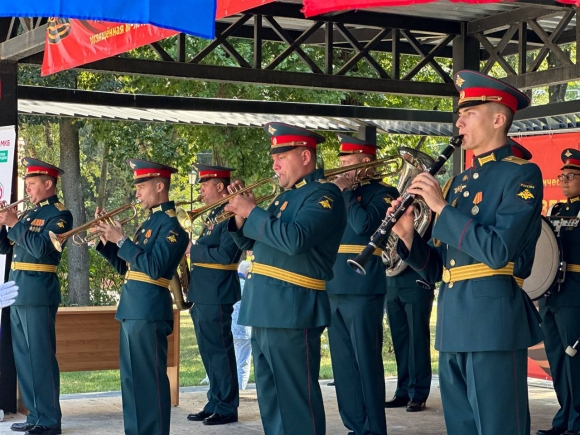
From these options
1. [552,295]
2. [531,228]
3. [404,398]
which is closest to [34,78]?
[404,398]

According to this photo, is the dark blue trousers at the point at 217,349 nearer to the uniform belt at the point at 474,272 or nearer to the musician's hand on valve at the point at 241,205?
the musician's hand on valve at the point at 241,205

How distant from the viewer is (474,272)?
4.34 meters

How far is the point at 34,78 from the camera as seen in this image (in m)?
18.8

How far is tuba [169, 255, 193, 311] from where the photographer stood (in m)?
8.09

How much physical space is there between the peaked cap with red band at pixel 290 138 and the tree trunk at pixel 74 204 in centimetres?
1375

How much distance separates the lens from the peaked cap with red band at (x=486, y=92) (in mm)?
4410

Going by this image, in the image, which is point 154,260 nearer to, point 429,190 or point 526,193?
point 429,190

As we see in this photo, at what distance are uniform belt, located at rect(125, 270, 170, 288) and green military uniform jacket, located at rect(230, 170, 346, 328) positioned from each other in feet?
3.97

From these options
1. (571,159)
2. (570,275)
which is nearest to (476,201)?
(570,275)

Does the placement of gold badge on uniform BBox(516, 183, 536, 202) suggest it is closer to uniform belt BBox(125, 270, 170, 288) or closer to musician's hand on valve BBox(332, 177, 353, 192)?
musician's hand on valve BBox(332, 177, 353, 192)

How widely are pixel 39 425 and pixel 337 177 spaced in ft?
9.41

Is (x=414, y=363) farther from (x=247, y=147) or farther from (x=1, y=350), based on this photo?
(x=247, y=147)

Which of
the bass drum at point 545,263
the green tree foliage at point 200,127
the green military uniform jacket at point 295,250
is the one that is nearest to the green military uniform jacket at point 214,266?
the bass drum at point 545,263

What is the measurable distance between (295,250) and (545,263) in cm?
252
